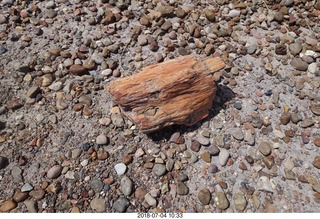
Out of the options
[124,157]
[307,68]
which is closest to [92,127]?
[124,157]

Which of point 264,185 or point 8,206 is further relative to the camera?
point 264,185

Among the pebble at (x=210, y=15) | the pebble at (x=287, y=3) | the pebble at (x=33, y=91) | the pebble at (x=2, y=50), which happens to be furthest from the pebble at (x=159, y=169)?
the pebble at (x=287, y=3)

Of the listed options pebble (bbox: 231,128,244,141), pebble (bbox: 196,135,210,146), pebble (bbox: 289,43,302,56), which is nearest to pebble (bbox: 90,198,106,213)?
pebble (bbox: 196,135,210,146)

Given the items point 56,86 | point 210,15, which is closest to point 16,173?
point 56,86

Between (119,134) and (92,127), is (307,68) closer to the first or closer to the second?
(119,134)

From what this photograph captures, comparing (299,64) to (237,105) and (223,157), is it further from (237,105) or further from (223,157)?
(223,157)

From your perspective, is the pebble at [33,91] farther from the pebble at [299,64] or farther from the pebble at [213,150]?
the pebble at [299,64]

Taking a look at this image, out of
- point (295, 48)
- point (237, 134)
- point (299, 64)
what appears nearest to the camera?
point (237, 134)
